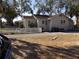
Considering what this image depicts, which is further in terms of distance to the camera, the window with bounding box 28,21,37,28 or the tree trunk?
the tree trunk

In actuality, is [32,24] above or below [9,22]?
above

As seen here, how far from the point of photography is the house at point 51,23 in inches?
1964

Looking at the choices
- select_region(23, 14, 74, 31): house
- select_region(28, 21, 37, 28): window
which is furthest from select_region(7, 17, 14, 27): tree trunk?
select_region(28, 21, 37, 28): window

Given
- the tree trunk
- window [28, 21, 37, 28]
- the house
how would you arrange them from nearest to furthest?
the house < window [28, 21, 37, 28] < the tree trunk

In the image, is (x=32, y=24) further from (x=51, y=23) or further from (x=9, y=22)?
(x=9, y=22)

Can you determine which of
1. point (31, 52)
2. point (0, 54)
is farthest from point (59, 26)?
point (0, 54)

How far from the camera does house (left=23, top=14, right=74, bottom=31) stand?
4988 centimetres

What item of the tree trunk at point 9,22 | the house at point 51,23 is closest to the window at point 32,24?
the house at point 51,23

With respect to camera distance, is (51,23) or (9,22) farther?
(9,22)

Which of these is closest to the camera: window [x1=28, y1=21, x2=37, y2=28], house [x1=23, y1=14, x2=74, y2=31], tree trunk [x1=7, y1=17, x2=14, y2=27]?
house [x1=23, y1=14, x2=74, y2=31]

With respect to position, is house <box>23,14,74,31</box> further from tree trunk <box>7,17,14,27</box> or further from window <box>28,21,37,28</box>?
tree trunk <box>7,17,14,27</box>

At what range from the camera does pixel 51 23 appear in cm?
4988

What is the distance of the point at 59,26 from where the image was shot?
50.1 meters

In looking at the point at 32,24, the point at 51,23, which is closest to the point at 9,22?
the point at 32,24
